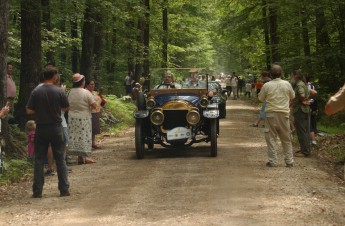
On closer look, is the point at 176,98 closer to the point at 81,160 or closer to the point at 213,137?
the point at 213,137

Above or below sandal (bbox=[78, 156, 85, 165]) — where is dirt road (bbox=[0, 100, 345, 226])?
below

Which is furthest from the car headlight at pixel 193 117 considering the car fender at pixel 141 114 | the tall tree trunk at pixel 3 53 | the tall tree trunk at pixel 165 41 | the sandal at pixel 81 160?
the tall tree trunk at pixel 165 41

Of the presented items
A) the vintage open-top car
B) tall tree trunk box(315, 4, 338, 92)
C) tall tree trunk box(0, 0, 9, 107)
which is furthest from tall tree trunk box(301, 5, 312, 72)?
tall tree trunk box(0, 0, 9, 107)

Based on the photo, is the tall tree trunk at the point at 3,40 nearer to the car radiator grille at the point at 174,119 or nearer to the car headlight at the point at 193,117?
the car radiator grille at the point at 174,119

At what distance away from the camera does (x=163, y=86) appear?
1409 centimetres

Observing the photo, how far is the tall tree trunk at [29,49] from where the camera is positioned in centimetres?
1430

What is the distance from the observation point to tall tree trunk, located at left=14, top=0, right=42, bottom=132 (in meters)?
14.3

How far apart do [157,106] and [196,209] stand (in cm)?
609

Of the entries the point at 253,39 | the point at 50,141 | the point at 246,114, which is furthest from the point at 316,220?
the point at 253,39

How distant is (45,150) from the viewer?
335 inches

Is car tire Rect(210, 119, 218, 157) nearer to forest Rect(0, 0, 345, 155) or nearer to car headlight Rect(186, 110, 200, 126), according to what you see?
car headlight Rect(186, 110, 200, 126)

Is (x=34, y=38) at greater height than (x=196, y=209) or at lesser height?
greater

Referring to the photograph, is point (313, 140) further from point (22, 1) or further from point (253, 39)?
point (253, 39)

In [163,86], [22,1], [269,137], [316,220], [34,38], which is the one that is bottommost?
[316,220]
